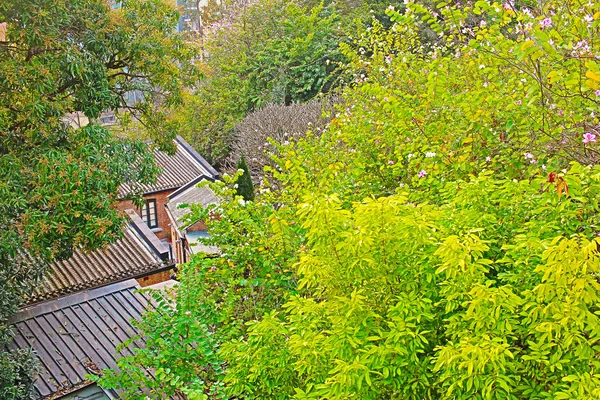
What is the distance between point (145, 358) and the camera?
5.20 m

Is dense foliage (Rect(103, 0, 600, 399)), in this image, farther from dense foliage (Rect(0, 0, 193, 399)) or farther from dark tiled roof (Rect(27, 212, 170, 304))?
dark tiled roof (Rect(27, 212, 170, 304))

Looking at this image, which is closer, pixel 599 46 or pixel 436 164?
pixel 599 46

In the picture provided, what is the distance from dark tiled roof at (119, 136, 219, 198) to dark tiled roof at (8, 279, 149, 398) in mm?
11347

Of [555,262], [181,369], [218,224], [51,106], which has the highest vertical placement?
[51,106]

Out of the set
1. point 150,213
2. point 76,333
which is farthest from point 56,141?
point 150,213

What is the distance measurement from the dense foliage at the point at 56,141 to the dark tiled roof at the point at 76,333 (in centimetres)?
62

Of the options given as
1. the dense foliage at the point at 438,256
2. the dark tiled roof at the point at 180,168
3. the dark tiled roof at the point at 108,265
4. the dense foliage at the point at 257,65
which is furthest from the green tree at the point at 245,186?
the dense foliage at the point at 257,65

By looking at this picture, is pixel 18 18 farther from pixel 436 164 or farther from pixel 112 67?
pixel 436 164

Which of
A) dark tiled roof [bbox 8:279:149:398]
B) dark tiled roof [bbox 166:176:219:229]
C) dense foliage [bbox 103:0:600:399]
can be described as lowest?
dark tiled roof [bbox 166:176:219:229]

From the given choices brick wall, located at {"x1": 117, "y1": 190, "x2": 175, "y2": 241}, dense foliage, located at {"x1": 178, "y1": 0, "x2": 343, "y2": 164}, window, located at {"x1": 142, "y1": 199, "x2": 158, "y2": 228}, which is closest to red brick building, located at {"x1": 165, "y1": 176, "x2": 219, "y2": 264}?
brick wall, located at {"x1": 117, "y1": 190, "x2": 175, "y2": 241}

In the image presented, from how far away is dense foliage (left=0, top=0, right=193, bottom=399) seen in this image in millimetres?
5863

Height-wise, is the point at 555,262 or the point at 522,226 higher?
the point at 555,262

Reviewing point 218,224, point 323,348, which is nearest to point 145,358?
point 218,224

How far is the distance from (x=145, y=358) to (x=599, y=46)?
529cm
